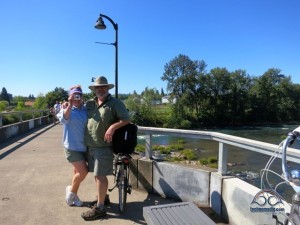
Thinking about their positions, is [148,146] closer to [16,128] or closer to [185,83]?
[16,128]

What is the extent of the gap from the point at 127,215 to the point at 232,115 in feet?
251

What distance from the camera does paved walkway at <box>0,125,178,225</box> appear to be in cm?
438

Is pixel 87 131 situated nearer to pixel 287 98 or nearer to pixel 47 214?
pixel 47 214

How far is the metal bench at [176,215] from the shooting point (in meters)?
2.76

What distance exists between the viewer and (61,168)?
7363mm

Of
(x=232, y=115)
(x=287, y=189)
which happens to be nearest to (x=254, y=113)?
(x=232, y=115)

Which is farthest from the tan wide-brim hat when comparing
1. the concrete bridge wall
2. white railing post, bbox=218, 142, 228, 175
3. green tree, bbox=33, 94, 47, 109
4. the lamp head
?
green tree, bbox=33, 94, 47, 109

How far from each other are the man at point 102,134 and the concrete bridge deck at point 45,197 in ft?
0.80

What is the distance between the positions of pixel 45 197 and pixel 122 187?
151 centimetres

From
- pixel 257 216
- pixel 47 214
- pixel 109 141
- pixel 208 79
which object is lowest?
pixel 47 214

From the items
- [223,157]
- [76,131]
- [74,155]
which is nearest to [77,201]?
[74,155]

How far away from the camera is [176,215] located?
2.95 metres

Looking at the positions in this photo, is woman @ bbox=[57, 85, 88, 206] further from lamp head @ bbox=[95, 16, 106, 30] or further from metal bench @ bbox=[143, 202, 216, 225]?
lamp head @ bbox=[95, 16, 106, 30]

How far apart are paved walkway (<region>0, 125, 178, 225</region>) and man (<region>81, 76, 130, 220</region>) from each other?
9.6 inches
